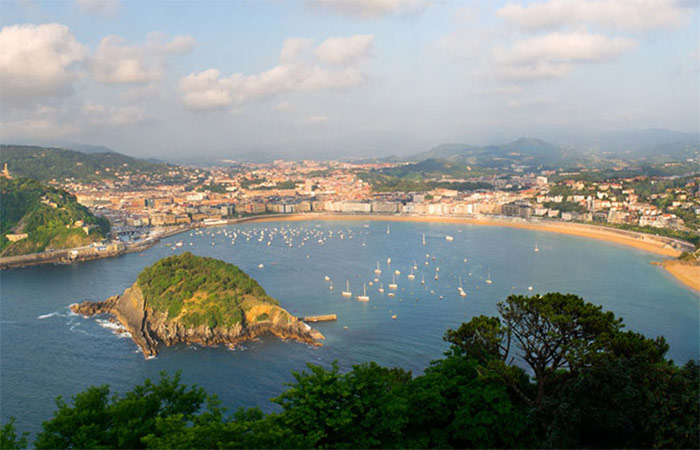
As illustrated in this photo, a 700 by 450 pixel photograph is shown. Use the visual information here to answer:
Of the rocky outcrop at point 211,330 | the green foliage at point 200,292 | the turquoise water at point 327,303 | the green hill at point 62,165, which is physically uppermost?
the green hill at point 62,165

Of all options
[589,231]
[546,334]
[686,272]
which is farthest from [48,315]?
[589,231]

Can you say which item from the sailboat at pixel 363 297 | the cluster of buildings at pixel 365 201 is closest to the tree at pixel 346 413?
the sailboat at pixel 363 297

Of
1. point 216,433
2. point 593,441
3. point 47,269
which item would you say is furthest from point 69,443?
point 47,269

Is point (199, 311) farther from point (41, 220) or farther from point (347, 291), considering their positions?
point (41, 220)

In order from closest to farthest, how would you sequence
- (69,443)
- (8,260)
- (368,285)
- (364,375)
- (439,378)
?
A: (69,443) < (364,375) < (439,378) < (368,285) < (8,260)

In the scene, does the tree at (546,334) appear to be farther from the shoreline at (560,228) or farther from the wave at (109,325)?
the shoreline at (560,228)

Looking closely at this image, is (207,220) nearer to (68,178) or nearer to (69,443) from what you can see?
(68,178)
